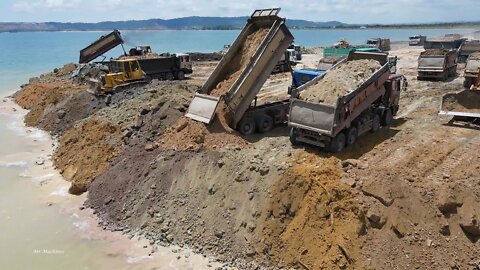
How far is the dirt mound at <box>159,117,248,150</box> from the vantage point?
14.2m

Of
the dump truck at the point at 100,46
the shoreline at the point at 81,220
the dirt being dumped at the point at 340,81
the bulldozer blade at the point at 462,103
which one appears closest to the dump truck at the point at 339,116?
the dirt being dumped at the point at 340,81

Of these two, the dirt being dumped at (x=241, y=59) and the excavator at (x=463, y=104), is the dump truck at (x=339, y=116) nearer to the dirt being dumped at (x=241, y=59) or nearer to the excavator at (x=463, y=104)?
the excavator at (x=463, y=104)

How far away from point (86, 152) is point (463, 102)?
1513 cm

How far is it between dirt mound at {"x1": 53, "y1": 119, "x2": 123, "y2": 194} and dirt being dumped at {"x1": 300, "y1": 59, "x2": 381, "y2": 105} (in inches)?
315

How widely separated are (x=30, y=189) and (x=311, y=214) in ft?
36.6

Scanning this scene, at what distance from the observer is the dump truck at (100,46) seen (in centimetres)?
3203

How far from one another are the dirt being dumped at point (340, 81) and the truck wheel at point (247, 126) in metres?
2.75

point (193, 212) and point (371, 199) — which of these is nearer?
point (371, 199)

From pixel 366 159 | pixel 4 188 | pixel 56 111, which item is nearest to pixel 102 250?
pixel 4 188

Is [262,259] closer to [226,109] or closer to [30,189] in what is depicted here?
[226,109]

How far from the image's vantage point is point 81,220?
13258 millimetres

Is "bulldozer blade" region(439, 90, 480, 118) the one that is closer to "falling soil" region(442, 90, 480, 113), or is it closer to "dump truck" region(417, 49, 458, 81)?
"falling soil" region(442, 90, 480, 113)

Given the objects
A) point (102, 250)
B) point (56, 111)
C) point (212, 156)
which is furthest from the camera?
point (56, 111)

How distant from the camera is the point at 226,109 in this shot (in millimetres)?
15297
